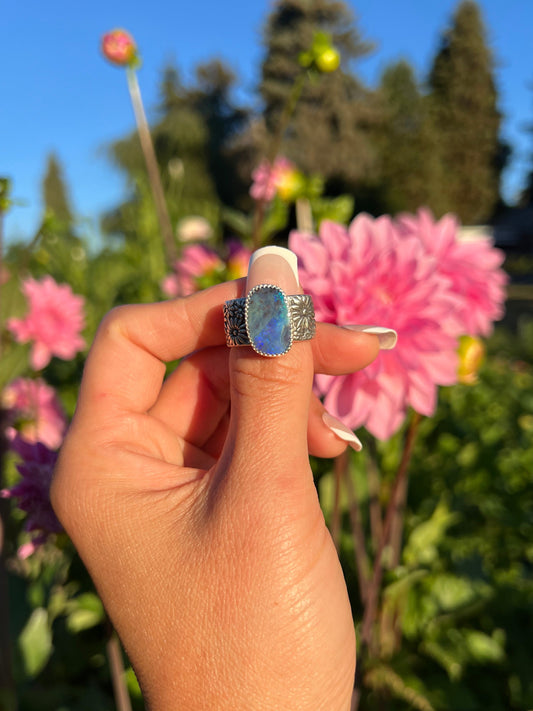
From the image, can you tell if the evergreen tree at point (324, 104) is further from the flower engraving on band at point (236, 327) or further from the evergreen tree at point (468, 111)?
the flower engraving on band at point (236, 327)

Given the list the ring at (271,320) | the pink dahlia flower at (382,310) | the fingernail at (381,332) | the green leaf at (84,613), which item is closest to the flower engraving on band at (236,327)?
the ring at (271,320)

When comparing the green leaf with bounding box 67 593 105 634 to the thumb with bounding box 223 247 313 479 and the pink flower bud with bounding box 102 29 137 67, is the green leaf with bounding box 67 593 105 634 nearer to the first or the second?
the thumb with bounding box 223 247 313 479

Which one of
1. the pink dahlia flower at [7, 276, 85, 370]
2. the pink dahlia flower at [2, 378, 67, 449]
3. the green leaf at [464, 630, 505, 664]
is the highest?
the pink dahlia flower at [7, 276, 85, 370]

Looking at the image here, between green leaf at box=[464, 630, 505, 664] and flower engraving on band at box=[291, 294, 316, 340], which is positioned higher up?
flower engraving on band at box=[291, 294, 316, 340]

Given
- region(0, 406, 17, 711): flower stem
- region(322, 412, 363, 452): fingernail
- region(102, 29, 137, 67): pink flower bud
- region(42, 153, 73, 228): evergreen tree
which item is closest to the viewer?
region(322, 412, 363, 452): fingernail

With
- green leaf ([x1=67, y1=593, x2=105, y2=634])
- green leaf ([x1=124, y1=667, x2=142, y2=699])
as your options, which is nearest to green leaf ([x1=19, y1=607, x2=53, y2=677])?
green leaf ([x1=67, y1=593, x2=105, y2=634])

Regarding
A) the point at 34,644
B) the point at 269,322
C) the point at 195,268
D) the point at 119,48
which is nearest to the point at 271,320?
the point at 269,322

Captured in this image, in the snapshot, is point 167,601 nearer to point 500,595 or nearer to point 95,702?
point 95,702
